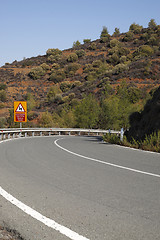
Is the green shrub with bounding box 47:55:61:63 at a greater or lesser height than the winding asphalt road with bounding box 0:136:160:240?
greater

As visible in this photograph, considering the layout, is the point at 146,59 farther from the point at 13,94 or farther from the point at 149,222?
the point at 149,222

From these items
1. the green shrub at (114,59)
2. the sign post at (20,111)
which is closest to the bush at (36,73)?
the green shrub at (114,59)

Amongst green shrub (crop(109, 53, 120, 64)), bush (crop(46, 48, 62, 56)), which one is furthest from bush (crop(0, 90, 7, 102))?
bush (crop(46, 48, 62, 56))

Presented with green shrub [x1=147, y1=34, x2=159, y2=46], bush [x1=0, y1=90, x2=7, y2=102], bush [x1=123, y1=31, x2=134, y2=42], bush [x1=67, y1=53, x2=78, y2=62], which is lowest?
bush [x1=0, y1=90, x2=7, y2=102]

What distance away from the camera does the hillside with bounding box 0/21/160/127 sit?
7694 centimetres

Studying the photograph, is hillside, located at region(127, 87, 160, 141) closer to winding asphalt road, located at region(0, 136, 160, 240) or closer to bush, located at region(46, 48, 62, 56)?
winding asphalt road, located at region(0, 136, 160, 240)

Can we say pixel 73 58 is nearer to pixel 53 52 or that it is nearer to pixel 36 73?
pixel 53 52

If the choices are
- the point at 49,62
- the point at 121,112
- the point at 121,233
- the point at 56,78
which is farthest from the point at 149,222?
the point at 49,62

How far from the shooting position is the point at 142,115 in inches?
868

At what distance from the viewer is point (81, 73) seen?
342 ft

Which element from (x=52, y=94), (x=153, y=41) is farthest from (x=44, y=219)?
(x=153, y=41)

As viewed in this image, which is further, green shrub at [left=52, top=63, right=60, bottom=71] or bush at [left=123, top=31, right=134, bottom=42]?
bush at [left=123, top=31, right=134, bottom=42]

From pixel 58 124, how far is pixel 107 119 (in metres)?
8.00

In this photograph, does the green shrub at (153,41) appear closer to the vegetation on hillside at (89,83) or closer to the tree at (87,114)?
the vegetation on hillside at (89,83)
